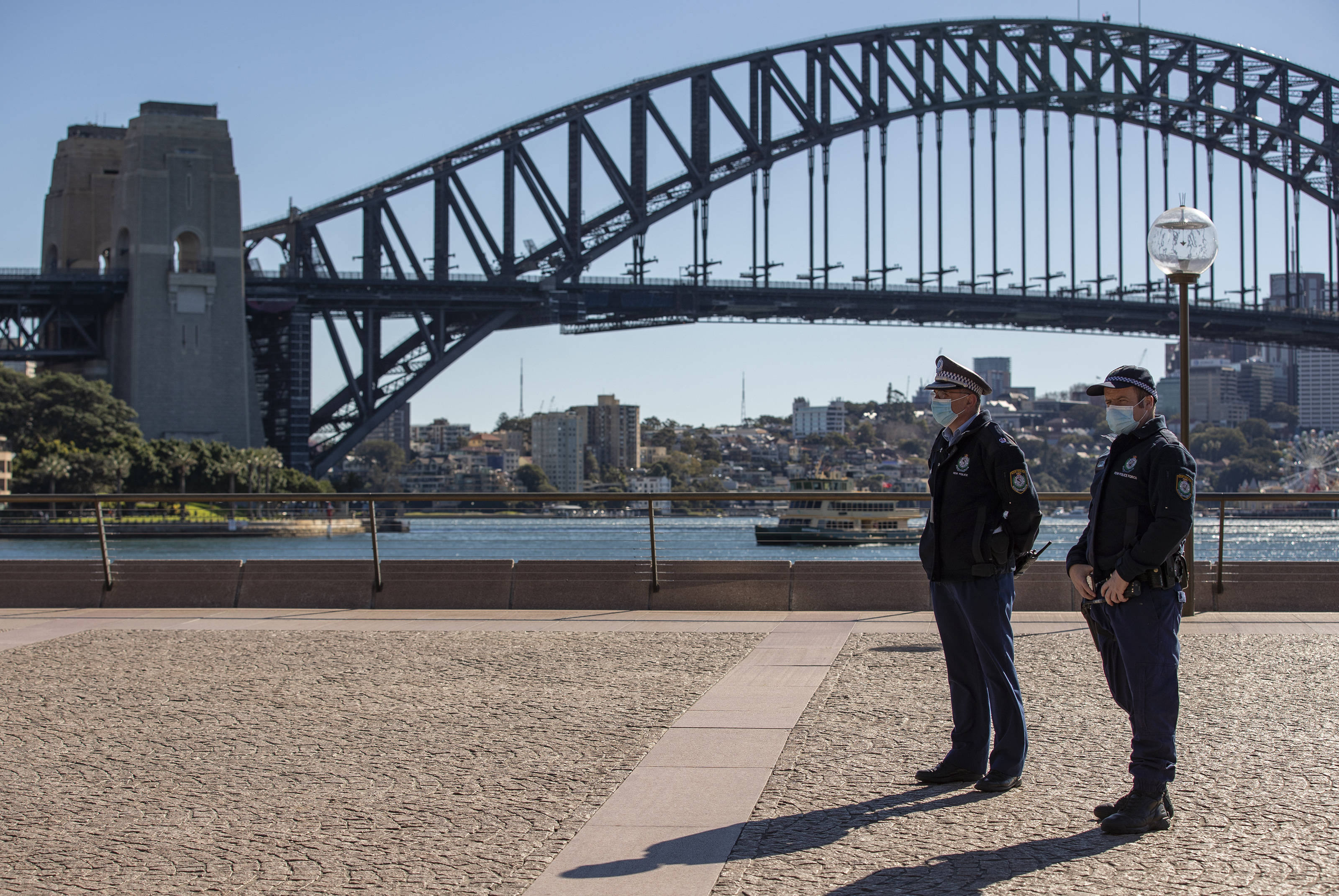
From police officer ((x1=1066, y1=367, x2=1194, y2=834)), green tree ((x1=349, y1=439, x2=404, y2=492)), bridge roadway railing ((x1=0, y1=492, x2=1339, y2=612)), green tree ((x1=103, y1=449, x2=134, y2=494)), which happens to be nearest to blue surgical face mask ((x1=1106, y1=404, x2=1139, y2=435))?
police officer ((x1=1066, y1=367, x2=1194, y2=834))

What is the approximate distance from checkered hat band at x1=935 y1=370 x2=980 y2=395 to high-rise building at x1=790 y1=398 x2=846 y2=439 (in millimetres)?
137419

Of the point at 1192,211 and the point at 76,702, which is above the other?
the point at 1192,211

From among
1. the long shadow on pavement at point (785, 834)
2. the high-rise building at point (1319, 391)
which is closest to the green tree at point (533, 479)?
the high-rise building at point (1319, 391)

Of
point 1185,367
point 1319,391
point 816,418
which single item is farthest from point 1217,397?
point 1185,367

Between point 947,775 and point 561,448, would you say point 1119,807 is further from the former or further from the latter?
point 561,448

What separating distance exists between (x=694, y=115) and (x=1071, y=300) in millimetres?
21015

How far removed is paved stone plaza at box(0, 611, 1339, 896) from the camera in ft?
14.1

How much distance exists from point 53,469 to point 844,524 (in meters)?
40.8

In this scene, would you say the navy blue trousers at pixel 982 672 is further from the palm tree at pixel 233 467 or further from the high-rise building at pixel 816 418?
the high-rise building at pixel 816 418

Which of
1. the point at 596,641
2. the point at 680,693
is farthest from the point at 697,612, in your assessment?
the point at 680,693

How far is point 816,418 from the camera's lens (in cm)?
15988

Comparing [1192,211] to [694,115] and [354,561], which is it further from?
[694,115]

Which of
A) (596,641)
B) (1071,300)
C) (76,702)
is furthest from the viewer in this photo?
(1071,300)

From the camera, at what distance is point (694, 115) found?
71000 millimetres
